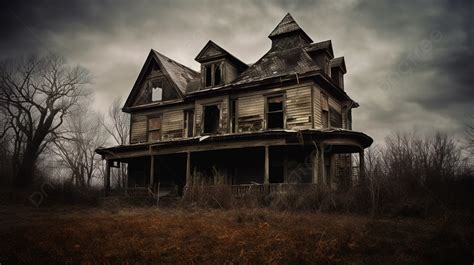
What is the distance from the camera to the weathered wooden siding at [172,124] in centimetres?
2275

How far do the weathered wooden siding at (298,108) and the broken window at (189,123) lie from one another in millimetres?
6348

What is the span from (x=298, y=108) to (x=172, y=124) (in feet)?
26.8

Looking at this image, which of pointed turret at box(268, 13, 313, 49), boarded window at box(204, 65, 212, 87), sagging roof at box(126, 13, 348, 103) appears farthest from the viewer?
boarded window at box(204, 65, 212, 87)

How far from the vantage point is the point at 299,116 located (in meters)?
18.6

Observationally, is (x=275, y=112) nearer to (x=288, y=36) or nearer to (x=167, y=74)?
(x=288, y=36)

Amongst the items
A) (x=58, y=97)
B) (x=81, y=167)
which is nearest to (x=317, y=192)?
(x=58, y=97)

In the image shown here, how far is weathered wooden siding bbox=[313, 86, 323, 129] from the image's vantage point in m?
18.6

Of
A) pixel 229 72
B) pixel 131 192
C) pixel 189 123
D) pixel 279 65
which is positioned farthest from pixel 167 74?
pixel 131 192

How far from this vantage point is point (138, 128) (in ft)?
79.5

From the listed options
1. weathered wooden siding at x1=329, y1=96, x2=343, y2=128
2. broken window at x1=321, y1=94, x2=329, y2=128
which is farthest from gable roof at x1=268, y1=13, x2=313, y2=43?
broken window at x1=321, y1=94, x2=329, y2=128

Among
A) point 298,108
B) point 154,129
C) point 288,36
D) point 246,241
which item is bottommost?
point 246,241

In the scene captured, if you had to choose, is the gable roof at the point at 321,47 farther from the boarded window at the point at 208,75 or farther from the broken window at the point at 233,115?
the boarded window at the point at 208,75

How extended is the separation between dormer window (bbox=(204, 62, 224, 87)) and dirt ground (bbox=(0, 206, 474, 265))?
12013mm

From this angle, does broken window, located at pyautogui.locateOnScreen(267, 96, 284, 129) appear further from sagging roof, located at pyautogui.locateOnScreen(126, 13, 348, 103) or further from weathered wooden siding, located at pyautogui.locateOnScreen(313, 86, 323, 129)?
weathered wooden siding, located at pyautogui.locateOnScreen(313, 86, 323, 129)
